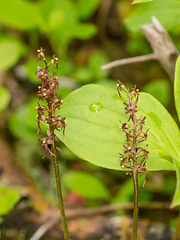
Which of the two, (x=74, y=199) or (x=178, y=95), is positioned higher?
(x=178, y=95)

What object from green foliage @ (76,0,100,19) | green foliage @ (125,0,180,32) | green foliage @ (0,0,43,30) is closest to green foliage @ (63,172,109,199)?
green foliage @ (125,0,180,32)

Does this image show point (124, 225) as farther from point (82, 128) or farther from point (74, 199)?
point (82, 128)

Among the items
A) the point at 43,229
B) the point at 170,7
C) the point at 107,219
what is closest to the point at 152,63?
the point at 170,7

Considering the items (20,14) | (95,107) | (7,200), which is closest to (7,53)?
(20,14)

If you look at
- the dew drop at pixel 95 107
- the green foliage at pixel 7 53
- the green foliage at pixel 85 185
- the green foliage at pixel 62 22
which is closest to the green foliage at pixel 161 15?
the green foliage at pixel 62 22

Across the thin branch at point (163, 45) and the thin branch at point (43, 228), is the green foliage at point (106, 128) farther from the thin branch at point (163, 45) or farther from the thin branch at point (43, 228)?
the thin branch at point (43, 228)

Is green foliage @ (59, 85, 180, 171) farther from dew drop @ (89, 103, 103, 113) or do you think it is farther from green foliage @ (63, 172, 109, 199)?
green foliage @ (63, 172, 109, 199)
